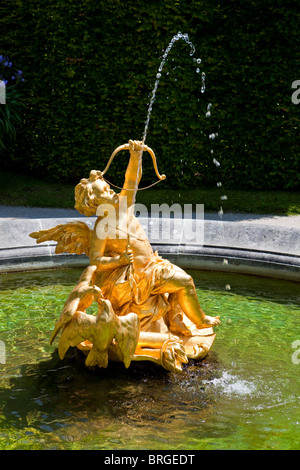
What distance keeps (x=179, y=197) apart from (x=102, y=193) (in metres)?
6.68

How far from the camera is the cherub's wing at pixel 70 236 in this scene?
380cm

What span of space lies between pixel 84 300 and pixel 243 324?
60.8 inches

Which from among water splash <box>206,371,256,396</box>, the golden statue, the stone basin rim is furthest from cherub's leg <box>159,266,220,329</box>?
the stone basin rim

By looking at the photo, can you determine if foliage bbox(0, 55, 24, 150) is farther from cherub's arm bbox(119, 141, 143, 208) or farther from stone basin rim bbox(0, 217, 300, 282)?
cherub's arm bbox(119, 141, 143, 208)

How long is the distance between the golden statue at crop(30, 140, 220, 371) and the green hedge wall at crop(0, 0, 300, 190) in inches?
270

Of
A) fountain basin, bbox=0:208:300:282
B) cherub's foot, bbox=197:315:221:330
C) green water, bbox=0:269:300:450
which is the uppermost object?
fountain basin, bbox=0:208:300:282

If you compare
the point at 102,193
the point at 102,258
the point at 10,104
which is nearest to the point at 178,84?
the point at 10,104

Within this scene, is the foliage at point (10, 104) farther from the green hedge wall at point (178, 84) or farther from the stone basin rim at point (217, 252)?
the stone basin rim at point (217, 252)

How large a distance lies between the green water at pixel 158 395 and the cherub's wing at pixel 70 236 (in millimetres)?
717

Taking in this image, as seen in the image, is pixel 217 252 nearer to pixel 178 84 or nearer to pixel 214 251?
pixel 214 251

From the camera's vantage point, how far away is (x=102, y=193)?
3.59 meters

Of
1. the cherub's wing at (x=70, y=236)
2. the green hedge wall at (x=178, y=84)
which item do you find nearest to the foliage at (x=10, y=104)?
the green hedge wall at (x=178, y=84)

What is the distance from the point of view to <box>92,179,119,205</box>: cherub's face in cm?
358

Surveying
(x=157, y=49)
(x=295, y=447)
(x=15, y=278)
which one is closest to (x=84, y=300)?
(x=295, y=447)
